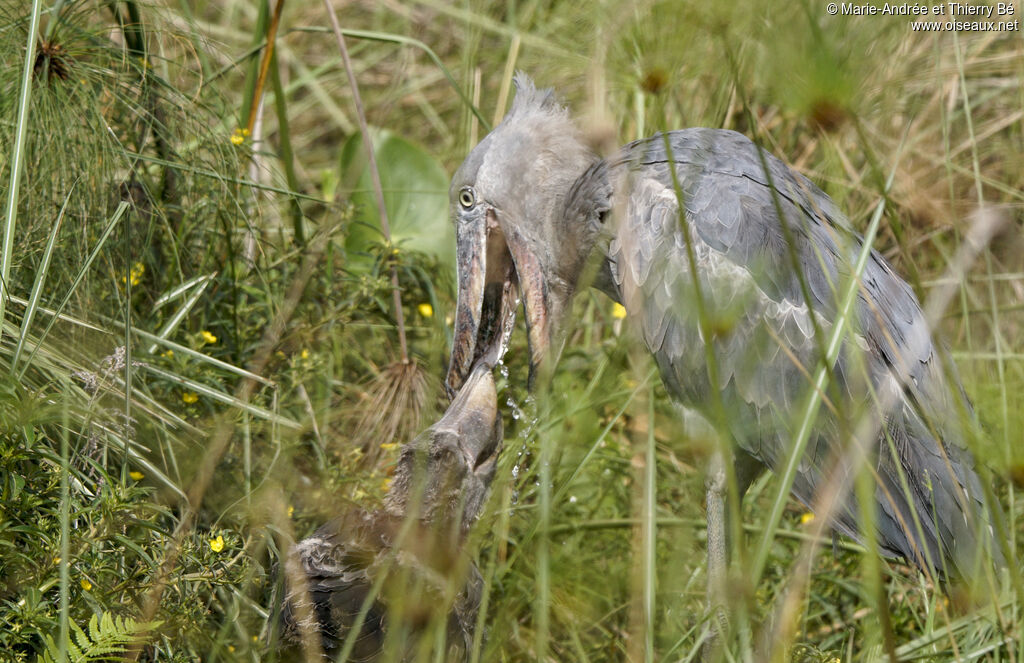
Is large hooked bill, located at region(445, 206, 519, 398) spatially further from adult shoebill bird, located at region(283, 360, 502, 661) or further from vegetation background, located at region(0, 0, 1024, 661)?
adult shoebill bird, located at region(283, 360, 502, 661)

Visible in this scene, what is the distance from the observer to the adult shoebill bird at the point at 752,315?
2.45m

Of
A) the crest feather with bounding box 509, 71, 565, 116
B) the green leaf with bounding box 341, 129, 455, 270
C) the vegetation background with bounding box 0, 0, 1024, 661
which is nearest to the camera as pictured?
the vegetation background with bounding box 0, 0, 1024, 661

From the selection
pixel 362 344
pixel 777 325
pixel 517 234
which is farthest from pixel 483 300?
pixel 777 325

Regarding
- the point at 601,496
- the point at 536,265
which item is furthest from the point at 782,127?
the point at 601,496

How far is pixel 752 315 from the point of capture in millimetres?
2549

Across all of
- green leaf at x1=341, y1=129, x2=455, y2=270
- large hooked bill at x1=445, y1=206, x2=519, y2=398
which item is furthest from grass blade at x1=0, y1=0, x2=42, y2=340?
green leaf at x1=341, y1=129, x2=455, y2=270

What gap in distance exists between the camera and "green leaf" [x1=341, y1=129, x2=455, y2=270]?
350 cm

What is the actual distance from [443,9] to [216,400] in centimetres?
245

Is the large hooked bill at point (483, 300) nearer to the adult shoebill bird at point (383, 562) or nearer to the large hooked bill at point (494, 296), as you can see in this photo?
the large hooked bill at point (494, 296)

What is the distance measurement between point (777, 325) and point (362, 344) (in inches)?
57.5

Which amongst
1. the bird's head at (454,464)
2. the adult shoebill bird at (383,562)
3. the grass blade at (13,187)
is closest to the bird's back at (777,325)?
the bird's head at (454,464)

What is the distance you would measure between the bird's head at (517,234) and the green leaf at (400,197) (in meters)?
0.41

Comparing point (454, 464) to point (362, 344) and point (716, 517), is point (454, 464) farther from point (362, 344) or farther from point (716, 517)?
point (362, 344)

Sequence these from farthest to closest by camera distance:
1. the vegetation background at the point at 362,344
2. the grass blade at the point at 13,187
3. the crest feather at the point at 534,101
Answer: the crest feather at the point at 534,101, the grass blade at the point at 13,187, the vegetation background at the point at 362,344
